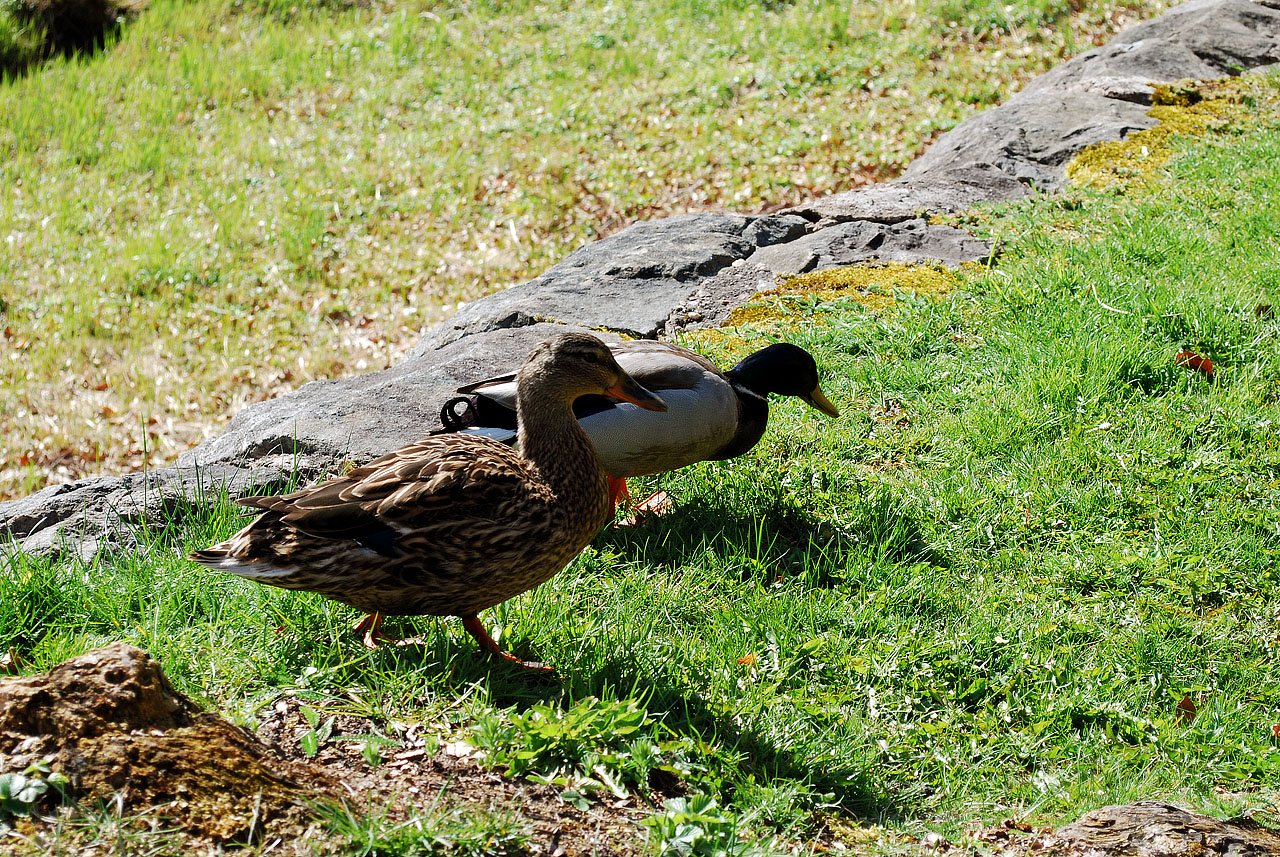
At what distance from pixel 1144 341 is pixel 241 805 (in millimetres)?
4369

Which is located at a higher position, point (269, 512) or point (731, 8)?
point (731, 8)

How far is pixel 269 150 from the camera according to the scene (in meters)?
10.5

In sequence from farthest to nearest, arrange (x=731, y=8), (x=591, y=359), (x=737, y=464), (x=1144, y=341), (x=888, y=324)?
(x=731, y=8), (x=888, y=324), (x=1144, y=341), (x=737, y=464), (x=591, y=359)

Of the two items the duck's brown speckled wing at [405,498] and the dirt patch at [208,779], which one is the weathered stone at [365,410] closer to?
the duck's brown speckled wing at [405,498]

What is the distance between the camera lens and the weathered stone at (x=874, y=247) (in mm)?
6051

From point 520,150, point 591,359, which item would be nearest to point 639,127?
→ point 520,150

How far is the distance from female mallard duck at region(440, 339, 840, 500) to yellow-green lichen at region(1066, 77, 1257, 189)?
3.49 meters

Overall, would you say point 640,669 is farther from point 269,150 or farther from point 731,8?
point 731,8

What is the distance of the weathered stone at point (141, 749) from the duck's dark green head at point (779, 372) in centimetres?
261

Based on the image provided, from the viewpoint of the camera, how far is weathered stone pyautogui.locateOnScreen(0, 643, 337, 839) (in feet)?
6.80

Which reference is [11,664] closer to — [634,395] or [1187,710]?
[634,395]

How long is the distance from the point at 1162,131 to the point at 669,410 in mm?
5084

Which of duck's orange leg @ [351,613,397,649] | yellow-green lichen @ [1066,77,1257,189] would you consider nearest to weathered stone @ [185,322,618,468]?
duck's orange leg @ [351,613,397,649]

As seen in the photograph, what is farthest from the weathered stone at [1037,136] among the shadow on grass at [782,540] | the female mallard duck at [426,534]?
the female mallard duck at [426,534]
